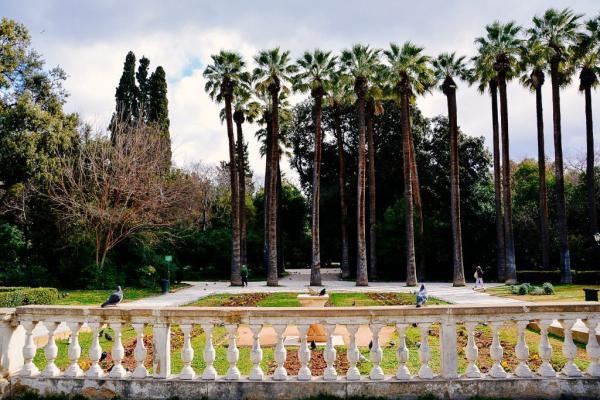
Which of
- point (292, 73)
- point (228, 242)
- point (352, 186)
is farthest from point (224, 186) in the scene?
point (292, 73)

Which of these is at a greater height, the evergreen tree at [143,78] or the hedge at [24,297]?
the evergreen tree at [143,78]

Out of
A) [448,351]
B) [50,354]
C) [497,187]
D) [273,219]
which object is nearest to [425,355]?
[448,351]

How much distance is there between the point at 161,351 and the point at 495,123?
115ft

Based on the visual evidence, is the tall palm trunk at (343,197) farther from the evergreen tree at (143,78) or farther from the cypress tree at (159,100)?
the evergreen tree at (143,78)

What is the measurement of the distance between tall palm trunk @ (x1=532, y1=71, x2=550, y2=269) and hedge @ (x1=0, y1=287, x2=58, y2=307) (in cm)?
2942

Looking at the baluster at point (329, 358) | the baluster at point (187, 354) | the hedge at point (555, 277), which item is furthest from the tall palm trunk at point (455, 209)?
the baluster at point (187, 354)

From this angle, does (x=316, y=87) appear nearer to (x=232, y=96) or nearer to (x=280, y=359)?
(x=232, y=96)

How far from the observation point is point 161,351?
17.4 feet

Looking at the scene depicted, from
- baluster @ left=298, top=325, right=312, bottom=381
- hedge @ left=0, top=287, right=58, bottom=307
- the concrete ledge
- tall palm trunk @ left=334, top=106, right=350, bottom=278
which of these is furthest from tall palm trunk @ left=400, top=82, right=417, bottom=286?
baluster @ left=298, top=325, right=312, bottom=381

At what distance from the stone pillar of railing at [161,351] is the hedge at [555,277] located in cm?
3239

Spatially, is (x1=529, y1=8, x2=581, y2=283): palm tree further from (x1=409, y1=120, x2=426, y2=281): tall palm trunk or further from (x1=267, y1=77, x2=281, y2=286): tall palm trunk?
(x1=267, y1=77, x2=281, y2=286): tall palm trunk

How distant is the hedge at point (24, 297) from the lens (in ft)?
61.5

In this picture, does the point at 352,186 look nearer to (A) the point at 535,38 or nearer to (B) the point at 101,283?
(A) the point at 535,38

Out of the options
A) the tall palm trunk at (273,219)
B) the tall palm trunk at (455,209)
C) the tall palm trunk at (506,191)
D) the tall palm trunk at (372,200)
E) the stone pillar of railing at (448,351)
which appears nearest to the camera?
the stone pillar of railing at (448,351)
